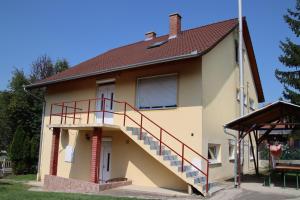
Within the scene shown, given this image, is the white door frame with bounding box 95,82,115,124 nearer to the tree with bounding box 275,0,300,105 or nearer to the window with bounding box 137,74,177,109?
the window with bounding box 137,74,177,109

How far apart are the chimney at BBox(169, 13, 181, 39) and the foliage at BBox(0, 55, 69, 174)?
9110 mm

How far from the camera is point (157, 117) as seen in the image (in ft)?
45.8

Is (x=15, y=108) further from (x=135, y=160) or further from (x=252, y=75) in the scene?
(x=252, y=75)

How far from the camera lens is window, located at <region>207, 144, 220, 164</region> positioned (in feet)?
46.4

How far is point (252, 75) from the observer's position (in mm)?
21047

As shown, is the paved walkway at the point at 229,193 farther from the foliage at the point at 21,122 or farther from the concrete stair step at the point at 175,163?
the foliage at the point at 21,122

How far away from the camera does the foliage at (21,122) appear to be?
20359 millimetres

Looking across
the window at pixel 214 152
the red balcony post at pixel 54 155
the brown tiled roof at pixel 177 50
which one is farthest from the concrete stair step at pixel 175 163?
the red balcony post at pixel 54 155

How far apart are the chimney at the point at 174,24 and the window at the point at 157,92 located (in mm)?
4673

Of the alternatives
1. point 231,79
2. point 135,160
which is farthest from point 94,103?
point 231,79

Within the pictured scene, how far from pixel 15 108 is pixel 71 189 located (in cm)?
1274

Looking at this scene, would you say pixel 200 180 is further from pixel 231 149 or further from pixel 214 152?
pixel 231 149

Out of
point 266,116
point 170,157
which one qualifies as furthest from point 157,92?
point 266,116

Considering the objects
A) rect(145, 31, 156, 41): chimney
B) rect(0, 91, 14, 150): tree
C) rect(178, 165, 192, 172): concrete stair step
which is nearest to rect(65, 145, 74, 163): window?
rect(178, 165, 192, 172): concrete stair step
